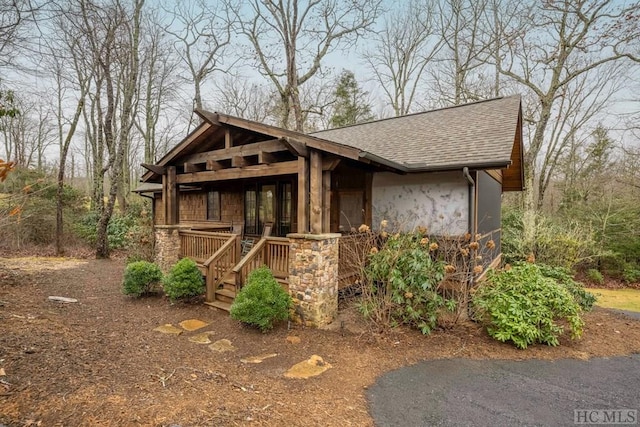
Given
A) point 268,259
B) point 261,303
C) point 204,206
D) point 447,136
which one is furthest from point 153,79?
point 261,303

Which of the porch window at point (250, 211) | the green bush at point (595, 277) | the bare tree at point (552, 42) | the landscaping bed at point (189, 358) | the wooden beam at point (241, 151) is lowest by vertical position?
the green bush at point (595, 277)

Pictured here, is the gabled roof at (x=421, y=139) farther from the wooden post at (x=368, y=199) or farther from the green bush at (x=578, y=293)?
the green bush at (x=578, y=293)

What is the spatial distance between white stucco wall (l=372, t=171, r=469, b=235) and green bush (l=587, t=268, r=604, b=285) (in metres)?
8.97

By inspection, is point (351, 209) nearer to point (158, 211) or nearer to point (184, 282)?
point (184, 282)

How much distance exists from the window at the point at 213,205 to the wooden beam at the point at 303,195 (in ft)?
18.4

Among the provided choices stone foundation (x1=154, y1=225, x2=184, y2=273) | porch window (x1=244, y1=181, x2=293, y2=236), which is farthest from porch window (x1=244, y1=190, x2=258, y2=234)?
stone foundation (x1=154, y1=225, x2=184, y2=273)

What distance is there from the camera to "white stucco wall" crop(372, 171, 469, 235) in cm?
677

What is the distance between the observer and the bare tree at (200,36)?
16.2 metres

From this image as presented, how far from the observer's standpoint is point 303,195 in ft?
19.3

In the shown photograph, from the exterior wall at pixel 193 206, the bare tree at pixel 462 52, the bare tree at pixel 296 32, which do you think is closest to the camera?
the exterior wall at pixel 193 206

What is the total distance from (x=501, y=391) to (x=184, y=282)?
598 cm

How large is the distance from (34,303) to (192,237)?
3287 millimetres

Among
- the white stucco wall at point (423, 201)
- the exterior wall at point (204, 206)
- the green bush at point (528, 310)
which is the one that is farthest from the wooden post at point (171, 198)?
the green bush at point (528, 310)

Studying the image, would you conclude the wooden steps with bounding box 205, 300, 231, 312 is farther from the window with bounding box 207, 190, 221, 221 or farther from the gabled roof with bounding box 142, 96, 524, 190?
the window with bounding box 207, 190, 221, 221
